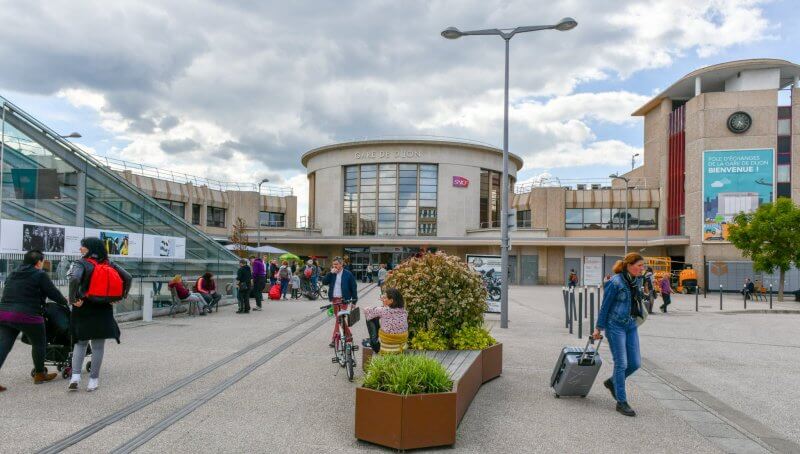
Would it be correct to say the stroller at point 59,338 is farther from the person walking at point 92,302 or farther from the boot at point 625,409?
the boot at point 625,409

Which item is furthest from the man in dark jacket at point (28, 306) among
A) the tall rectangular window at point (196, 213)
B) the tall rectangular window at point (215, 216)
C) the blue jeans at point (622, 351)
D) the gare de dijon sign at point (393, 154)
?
the tall rectangular window at point (215, 216)

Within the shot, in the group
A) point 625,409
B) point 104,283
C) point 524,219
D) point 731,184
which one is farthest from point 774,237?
point 104,283

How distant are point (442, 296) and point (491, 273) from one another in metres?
9.29

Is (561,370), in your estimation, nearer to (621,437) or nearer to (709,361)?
(621,437)

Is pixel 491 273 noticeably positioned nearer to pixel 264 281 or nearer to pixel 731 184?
pixel 264 281

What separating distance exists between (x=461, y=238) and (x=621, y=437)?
4488 cm

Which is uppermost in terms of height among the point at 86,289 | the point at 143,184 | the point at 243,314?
the point at 143,184

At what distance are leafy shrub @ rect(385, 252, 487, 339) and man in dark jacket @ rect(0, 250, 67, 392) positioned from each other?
432 centimetres

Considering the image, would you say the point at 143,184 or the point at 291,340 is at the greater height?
the point at 143,184

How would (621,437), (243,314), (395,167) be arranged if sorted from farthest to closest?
(395,167), (243,314), (621,437)

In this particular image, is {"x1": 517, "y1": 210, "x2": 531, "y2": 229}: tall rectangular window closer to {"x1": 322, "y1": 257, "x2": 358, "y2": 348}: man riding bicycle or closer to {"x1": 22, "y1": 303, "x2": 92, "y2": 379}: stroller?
{"x1": 322, "y1": 257, "x2": 358, "y2": 348}: man riding bicycle

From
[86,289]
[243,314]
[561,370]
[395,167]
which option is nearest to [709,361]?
[561,370]

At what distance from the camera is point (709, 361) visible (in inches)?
390

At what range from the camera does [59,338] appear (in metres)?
7.36
